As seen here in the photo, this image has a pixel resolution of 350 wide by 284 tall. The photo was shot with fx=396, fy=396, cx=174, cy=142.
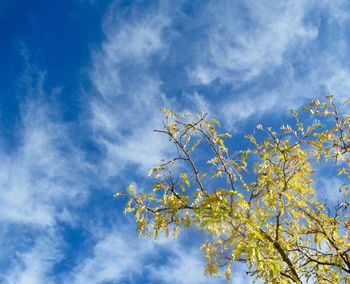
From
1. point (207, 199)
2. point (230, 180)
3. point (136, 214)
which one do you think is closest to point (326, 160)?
point (230, 180)

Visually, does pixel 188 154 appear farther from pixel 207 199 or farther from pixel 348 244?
pixel 348 244

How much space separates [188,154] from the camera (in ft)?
21.8

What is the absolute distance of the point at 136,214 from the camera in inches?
266

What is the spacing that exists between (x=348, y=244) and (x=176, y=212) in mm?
3050

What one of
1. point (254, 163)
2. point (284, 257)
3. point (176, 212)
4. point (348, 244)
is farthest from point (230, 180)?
point (348, 244)

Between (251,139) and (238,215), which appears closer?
(238,215)

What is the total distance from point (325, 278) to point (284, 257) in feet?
3.34

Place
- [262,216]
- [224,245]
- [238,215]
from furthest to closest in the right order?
[224,245] < [262,216] < [238,215]

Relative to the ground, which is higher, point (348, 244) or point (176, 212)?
point (176, 212)

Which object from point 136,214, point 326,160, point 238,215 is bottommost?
point 238,215

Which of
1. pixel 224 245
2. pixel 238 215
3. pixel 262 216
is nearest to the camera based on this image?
pixel 238 215

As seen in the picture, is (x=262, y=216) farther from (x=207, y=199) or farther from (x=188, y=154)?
(x=188, y=154)

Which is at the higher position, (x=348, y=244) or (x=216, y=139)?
(x=216, y=139)

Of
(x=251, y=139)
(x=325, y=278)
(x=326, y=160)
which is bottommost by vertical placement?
(x=325, y=278)
